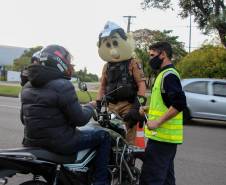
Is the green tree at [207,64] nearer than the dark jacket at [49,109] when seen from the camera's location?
No

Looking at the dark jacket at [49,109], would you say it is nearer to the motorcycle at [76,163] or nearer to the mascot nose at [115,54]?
the motorcycle at [76,163]

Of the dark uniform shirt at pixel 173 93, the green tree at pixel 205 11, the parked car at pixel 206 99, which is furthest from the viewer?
the green tree at pixel 205 11

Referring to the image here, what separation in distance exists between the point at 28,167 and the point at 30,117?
16.7 inches

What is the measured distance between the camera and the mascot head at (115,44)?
543cm

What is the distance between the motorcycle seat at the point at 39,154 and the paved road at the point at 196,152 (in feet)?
6.88

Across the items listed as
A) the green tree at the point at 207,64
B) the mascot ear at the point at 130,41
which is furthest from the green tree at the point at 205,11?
the mascot ear at the point at 130,41

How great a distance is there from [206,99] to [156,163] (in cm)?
963

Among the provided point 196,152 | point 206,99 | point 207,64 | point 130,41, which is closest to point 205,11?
point 207,64

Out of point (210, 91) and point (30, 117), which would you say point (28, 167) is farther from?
point (210, 91)

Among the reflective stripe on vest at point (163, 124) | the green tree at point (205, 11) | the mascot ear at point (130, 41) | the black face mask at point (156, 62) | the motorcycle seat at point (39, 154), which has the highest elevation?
the green tree at point (205, 11)

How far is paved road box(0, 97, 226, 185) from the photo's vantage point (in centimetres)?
684

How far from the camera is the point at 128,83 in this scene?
17.4 ft

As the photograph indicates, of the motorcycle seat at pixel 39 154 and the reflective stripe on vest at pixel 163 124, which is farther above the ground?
the reflective stripe on vest at pixel 163 124

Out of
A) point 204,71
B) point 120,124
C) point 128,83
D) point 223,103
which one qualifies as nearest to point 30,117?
point 120,124
